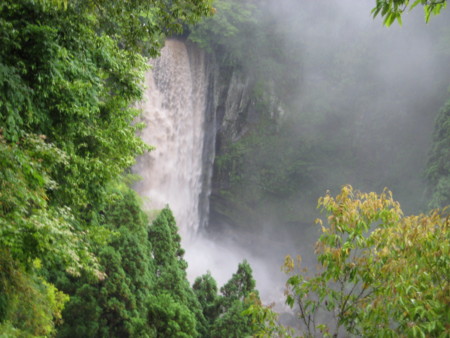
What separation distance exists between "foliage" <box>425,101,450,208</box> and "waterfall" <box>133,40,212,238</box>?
36.4 ft

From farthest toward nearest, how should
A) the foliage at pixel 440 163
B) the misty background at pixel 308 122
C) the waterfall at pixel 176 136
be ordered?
the misty background at pixel 308 122 < the waterfall at pixel 176 136 < the foliage at pixel 440 163

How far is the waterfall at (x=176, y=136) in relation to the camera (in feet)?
57.3

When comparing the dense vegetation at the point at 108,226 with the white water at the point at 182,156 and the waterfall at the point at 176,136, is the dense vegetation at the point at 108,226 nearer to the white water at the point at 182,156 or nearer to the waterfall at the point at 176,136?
the waterfall at the point at 176,136

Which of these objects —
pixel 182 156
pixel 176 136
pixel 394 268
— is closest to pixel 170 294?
pixel 394 268

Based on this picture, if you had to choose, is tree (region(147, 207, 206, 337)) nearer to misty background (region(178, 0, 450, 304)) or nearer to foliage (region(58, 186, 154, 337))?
foliage (region(58, 186, 154, 337))

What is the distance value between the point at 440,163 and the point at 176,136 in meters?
11.7

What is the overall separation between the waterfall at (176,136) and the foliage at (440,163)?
437 inches

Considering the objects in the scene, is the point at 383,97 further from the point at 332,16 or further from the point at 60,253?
the point at 60,253

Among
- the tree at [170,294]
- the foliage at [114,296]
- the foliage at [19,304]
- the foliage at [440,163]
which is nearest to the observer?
the foliage at [19,304]

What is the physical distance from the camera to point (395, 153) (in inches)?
891

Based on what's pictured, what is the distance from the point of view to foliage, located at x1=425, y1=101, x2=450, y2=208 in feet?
55.6

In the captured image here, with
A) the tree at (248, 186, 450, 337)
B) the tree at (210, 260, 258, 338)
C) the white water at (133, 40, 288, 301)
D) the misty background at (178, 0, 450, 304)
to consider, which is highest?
the misty background at (178, 0, 450, 304)

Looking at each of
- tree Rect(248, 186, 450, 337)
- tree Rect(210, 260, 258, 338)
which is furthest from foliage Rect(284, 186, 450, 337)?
tree Rect(210, 260, 258, 338)

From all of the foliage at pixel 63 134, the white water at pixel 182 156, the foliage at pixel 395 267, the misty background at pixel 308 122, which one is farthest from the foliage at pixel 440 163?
the foliage at pixel 395 267
